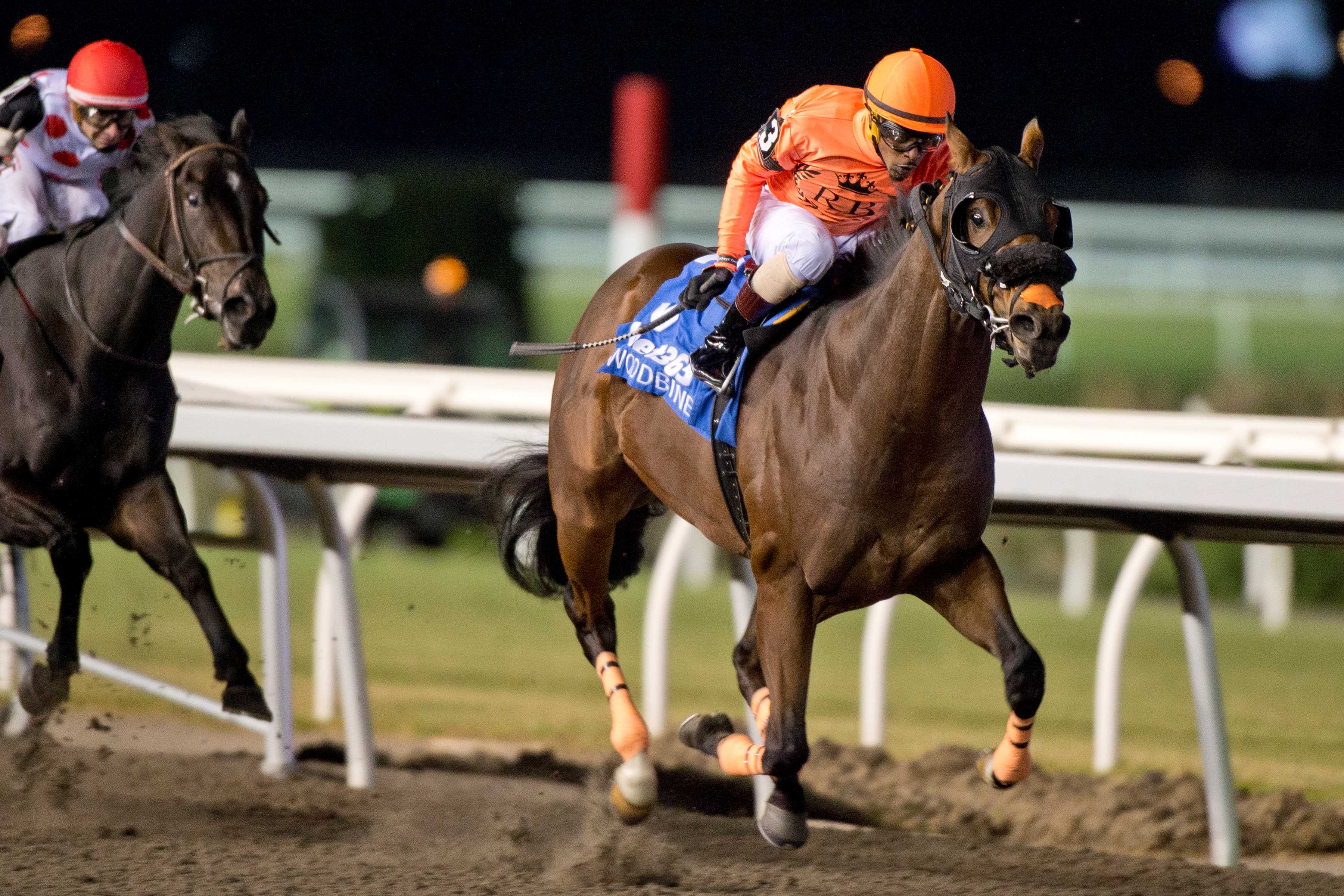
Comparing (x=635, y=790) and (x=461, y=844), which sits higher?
(x=635, y=790)

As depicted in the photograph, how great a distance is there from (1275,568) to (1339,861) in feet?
13.2

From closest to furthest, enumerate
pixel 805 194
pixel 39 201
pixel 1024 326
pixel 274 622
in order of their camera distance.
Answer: pixel 1024 326, pixel 805 194, pixel 39 201, pixel 274 622

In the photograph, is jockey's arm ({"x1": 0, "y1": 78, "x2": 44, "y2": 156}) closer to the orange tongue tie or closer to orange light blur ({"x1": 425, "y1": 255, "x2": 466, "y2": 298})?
the orange tongue tie

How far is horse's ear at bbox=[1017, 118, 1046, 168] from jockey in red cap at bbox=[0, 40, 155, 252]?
225 centimetres

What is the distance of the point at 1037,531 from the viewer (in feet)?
30.8

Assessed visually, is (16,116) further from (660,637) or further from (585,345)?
(660,637)

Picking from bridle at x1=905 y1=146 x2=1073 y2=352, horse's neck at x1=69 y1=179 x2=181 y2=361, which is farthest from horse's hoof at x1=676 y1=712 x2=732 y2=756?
horse's neck at x1=69 y1=179 x2=181 y2=361

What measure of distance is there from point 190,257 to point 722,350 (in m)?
1.30

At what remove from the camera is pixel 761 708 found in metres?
3.53

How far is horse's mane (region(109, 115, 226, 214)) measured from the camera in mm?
3865

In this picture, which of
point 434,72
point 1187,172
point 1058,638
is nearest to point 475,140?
point 434,72

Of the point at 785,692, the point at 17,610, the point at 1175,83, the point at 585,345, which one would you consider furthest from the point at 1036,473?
the point at 1175,83

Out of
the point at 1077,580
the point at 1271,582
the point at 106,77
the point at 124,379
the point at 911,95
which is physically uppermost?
the point at 911,95

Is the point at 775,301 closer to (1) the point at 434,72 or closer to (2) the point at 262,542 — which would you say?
(2) the point at 262,542
